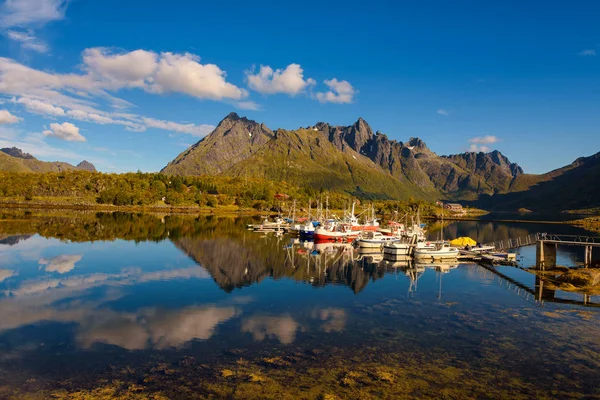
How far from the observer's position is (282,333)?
37.4 m

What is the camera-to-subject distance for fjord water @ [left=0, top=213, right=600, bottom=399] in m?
26.8

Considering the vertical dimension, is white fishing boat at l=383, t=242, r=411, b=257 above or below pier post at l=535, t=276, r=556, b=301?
above

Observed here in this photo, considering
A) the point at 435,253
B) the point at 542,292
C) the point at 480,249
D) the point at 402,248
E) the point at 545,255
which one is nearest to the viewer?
the point at 542,292

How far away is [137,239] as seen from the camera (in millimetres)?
108188

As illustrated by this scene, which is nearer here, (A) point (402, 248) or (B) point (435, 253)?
(B) point (435, 253)

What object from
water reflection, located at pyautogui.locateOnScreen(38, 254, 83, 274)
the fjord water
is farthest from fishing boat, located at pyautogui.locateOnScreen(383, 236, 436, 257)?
water reflection, located at pyautogui.locateOnScreen(38, 254, 83, 274)

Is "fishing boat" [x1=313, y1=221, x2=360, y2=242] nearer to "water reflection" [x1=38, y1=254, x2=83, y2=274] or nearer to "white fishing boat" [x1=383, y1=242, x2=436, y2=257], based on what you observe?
"white fishing boat" [x1=383, y1=242, x2=436, y2=257]

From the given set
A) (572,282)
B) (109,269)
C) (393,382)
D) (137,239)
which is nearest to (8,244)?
(137,239)

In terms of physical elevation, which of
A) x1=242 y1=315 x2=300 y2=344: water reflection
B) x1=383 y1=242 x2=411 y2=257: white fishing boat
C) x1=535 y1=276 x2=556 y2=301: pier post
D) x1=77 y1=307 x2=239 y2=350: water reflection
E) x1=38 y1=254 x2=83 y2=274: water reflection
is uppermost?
x1=383 y1=242 x2=411 y2=257: white fishing boat

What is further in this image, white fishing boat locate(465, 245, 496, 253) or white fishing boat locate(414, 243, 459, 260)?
white fishing boat locate(465, 245, 496, 253)

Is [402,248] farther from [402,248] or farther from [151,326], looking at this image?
[151,326]

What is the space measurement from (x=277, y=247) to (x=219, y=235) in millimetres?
26588

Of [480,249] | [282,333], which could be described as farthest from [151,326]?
[480,249]

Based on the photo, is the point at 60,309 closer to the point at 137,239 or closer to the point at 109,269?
the point at 109,269
